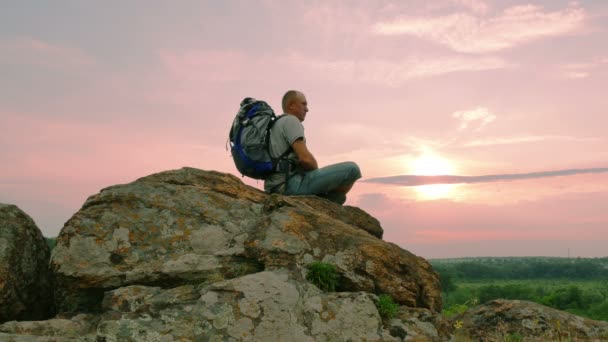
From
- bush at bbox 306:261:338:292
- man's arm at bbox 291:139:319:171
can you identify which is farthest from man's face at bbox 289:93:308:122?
bush at bbox 306:261:338:292

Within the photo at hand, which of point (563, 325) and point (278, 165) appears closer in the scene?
point (278, 165)

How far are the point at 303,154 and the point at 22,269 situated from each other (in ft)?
16.2

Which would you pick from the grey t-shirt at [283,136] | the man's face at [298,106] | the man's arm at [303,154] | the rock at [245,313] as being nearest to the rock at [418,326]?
the rock at [245,313]

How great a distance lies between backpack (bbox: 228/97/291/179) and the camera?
10781mm

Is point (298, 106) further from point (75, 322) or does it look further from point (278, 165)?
point (75, 322)

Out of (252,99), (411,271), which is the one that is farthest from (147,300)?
(252,99)

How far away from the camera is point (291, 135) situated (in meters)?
10.4

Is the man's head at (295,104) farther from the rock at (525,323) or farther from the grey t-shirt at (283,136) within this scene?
the rock at (525,323)

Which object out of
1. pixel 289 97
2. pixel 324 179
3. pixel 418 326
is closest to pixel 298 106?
pixel 289 97

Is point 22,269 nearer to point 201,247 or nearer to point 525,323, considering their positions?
point 201,247

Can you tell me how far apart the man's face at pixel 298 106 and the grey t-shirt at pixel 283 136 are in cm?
48

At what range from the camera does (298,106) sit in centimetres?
1105

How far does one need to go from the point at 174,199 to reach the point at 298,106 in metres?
3.20

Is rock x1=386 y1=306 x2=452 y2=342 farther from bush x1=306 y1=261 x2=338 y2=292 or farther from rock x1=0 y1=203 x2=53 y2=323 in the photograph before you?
rock x1=0 y1=203 x2=53 y2=323
